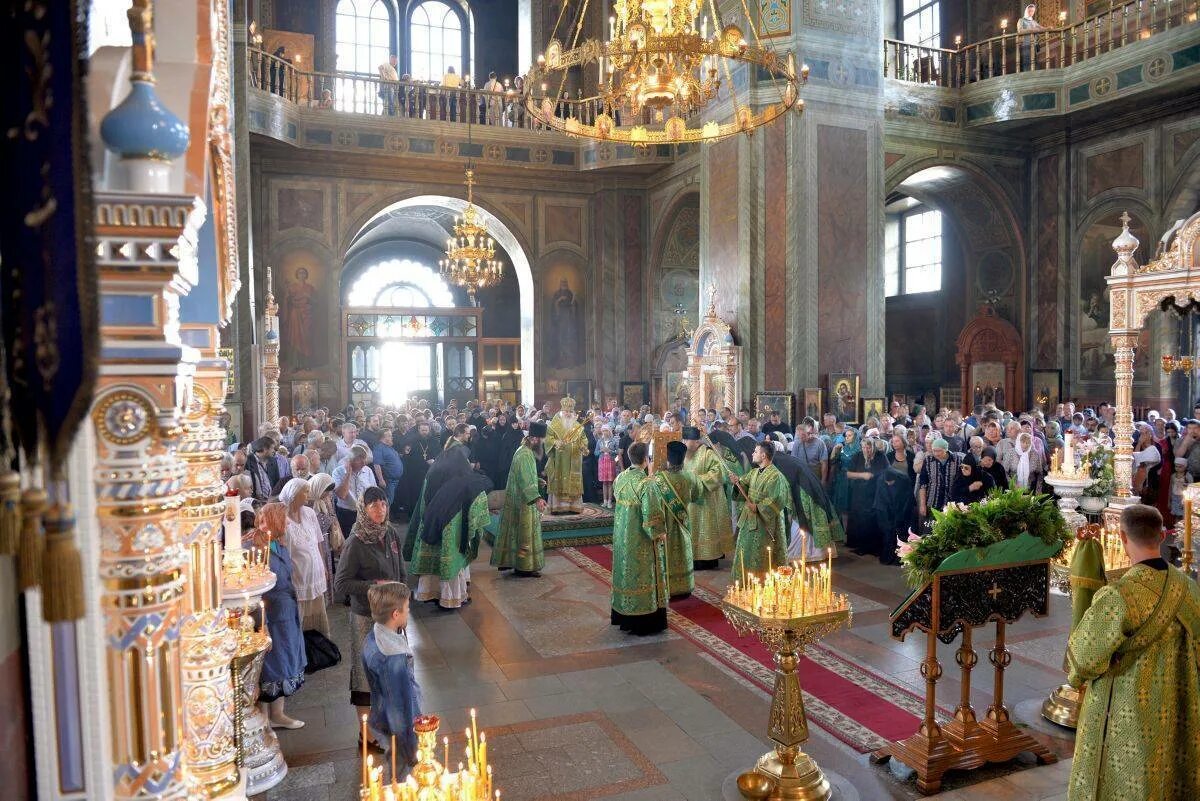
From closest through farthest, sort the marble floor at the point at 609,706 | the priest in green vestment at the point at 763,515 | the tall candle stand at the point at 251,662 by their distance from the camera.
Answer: the tall candle stand at the point at 251,662, the marble floor at the point at 609,706, the priest in green vestment at the point at 763,515

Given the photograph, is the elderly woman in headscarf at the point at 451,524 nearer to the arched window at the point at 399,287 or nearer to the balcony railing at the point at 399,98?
the balcony railing at the point at 399,98

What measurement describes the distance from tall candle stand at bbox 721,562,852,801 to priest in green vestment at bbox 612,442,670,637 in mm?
2834

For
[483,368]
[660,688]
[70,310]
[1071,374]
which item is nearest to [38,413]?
[70,310]

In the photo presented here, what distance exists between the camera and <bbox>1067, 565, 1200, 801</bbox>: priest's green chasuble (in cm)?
367

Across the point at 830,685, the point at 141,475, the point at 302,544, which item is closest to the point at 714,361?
the point at 830,685

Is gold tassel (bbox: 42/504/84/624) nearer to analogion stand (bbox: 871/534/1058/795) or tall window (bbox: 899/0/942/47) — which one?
analogion stand (bbox: 871/534/1058/795)

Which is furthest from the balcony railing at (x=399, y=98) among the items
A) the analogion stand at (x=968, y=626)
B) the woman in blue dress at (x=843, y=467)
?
the analogion stand at (x=968, y=626)

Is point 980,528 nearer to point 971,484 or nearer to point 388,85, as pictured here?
Answer: point 971,484

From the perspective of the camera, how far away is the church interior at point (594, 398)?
204 cm

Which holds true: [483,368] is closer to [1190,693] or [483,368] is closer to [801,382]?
[801,382]

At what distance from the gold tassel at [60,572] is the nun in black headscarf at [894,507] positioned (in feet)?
32.2

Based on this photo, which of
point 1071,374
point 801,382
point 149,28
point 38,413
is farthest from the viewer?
point 1071,374

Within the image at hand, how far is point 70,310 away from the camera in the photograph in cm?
155

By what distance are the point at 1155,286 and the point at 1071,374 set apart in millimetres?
10753
